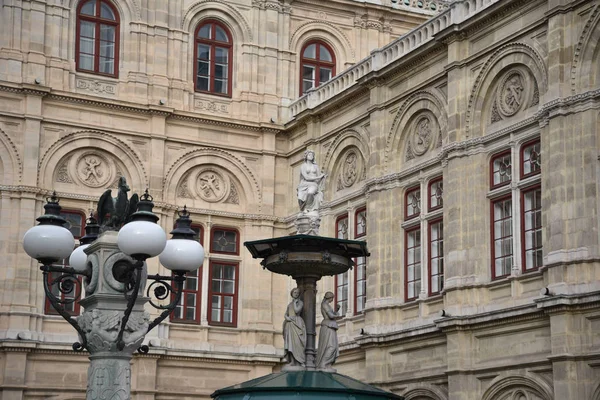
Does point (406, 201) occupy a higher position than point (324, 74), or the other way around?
point (324, 74)

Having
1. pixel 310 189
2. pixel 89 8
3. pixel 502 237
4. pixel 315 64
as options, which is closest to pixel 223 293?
pixel 315 64

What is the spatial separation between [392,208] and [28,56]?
11.2 meters

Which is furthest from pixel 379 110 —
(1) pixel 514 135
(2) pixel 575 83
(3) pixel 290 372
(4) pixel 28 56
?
(3) pixel 290 372

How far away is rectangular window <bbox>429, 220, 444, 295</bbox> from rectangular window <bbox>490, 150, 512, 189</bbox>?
2237 millimetres

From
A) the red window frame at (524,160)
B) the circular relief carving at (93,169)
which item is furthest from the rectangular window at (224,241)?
the red window frame at (524,160)

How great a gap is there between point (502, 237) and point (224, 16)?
13.7 m

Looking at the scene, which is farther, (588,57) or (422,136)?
(422,136)

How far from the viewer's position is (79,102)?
104 feet

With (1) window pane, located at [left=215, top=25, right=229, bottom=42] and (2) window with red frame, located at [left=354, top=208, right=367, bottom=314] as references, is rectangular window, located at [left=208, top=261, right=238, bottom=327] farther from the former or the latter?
(1) window pane, located at [left=215, top=25, right=229, bottom=42]

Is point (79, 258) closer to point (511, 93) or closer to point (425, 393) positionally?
point (511, 93)

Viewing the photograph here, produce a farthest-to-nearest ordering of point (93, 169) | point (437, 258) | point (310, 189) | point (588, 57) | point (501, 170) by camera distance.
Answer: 1. point (93, 169)
2. point (437, 258)
3. point (501, 170)
4. point (588, 57)
5. point (310, 189)

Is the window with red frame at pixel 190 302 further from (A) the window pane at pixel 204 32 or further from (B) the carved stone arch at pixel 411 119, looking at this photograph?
(B) the carved stone arch at pixel 411 119

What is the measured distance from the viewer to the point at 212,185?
3331cm

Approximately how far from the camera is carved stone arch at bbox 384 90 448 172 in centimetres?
2662
